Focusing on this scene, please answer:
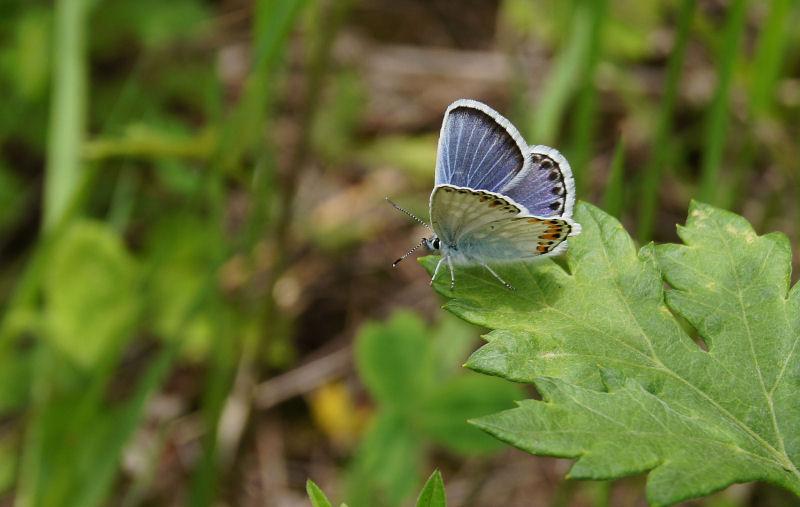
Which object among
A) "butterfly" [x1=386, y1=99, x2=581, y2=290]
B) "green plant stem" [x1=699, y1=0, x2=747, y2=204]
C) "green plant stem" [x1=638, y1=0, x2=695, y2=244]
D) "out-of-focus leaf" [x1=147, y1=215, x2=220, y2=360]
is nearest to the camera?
"butterfly" [x1=386, y1=99, x2=581, y2=290]

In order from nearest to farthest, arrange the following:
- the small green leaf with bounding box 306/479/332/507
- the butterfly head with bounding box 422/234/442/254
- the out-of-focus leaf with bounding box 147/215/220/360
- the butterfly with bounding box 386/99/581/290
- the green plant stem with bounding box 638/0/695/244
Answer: the small green leaf with bounding box 306/479/332/507 → the butterfly with bounding box 386/99/581/290 → the butterfly head with bounding box 422/234/442/254 → the green plant stem with bounding box 638/0/695/244 → the out-of-focus leaf with bounding box 147/215/220/360

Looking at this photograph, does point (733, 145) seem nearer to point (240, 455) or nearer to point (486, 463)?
point (486, 463)

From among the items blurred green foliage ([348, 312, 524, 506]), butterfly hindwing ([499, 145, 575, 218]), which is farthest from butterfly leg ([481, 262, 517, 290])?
blurred green foliage ([348, 312, 524, 506])

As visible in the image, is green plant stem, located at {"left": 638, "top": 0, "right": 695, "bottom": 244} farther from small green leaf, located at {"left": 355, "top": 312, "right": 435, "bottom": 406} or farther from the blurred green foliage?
small green leaf, located at {"left": 355, "top": 312, "right": 435, "bottom": 406}


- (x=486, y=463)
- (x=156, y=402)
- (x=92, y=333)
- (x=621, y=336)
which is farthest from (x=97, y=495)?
(x=621, y=336)

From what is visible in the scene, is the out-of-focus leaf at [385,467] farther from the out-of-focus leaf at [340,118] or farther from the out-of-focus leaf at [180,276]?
the out-of-focus leaf at [340,118]

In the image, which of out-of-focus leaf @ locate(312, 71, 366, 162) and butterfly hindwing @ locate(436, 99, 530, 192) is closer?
butterfly hindwing @ locate(436, 99, 530, 192)

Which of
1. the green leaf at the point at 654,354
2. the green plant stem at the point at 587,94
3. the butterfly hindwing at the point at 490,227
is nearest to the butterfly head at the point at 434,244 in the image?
the butterfly hindwing at the point at 490,227
